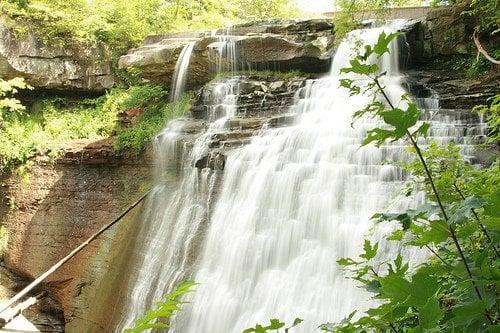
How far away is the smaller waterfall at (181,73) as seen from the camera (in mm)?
12227

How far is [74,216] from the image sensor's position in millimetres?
10648

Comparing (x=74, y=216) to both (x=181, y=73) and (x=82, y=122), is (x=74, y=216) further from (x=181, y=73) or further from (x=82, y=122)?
(x=181, y=73)

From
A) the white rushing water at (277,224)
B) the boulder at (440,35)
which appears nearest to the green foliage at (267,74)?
the white rushing water at (277,224)

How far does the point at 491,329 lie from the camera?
109 cm

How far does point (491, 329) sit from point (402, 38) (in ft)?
35.2

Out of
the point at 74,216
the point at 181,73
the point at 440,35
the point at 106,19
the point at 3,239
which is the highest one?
the point at 106,19

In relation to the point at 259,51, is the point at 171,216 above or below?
below

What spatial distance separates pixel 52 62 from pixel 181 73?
3.87m

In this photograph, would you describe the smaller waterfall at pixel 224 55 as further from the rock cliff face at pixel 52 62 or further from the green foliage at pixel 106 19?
the green foliage at pixel 106 19

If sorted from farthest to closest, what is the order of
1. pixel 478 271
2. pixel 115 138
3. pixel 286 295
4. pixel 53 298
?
pixel 115 138 → pixel 53 298 → pixel 286 295 → pixel 478 271

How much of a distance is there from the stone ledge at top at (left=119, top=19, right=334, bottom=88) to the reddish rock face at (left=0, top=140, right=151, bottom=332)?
2.86 meters

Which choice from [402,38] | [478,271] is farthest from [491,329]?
[402,38]

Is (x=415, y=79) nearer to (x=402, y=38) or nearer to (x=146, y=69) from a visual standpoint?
(x=402, y=38)

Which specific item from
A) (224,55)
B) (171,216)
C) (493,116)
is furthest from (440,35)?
(493,116)
